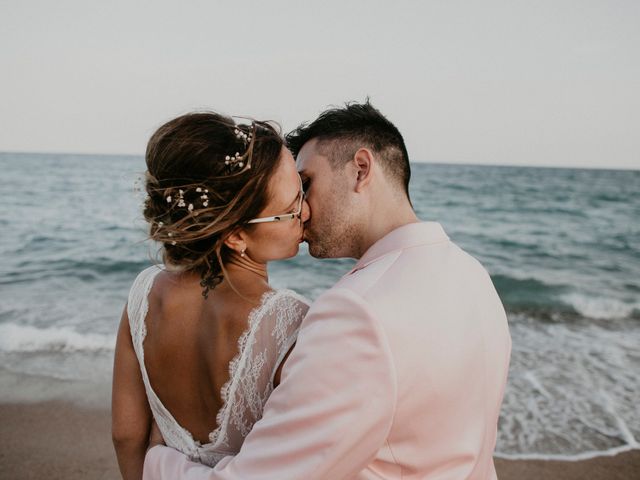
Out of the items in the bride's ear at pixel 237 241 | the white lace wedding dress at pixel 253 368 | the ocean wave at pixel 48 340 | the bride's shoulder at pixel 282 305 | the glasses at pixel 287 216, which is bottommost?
the ocean wave at pixel 48 340

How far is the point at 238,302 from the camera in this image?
189cm

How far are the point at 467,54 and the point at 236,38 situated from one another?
24.7ft

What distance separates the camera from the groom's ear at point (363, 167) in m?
2.25

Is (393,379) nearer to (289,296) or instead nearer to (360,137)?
(289,296)

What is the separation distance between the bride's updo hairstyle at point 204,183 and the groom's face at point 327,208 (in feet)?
1.15

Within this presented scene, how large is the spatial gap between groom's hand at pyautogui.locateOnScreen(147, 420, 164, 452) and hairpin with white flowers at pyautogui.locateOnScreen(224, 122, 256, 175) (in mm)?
1165

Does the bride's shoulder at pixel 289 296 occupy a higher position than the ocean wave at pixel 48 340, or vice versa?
the bride's shoulder at pixel 289 296

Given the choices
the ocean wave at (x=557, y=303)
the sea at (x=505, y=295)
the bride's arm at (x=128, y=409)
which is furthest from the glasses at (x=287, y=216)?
the ocean wave at (x=557, y=303)

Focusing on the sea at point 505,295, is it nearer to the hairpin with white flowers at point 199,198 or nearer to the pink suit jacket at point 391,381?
the hairpin with white flowers at point 199,198

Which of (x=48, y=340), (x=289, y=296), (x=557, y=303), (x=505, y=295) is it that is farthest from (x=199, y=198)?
(x=505, y=295)

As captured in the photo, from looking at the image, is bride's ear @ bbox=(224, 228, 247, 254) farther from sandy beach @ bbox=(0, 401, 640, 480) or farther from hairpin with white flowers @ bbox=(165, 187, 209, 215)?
sandy beach @ bbox=(0, 401, 640, 480)

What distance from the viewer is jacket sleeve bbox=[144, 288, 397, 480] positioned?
4.32 ft

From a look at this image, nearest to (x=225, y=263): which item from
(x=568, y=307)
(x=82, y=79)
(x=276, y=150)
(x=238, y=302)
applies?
(x=238, y=302)

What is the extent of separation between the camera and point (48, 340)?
7031 millimetres
